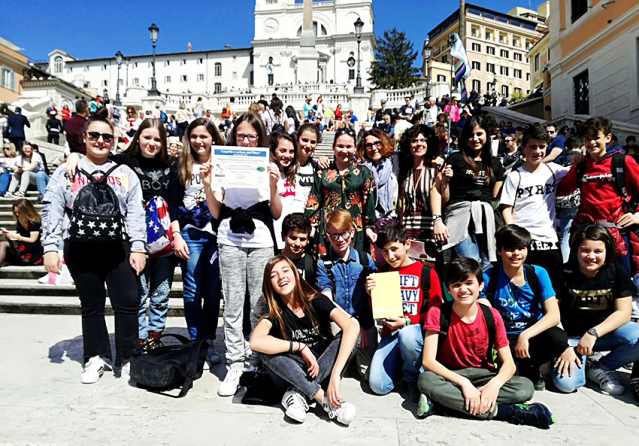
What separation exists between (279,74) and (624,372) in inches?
2653

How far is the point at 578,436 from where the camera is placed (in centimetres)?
301

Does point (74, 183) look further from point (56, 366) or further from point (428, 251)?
point (428, 251)

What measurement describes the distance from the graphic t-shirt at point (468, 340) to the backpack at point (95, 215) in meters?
2.70

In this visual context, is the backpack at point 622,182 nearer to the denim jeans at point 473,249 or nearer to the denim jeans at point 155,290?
the denim jeans at point 473,249

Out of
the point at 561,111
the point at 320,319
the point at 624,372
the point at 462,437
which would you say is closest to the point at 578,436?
the point at 462,437

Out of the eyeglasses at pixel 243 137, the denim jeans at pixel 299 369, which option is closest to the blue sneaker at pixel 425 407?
the denim jeans at pixel 299 369

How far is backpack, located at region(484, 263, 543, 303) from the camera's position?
384 cm

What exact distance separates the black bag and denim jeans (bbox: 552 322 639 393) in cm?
302

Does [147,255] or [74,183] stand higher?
[74,183]

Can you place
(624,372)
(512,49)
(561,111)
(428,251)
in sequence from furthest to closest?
(512,49), (561,111), (428,251), (624,372)

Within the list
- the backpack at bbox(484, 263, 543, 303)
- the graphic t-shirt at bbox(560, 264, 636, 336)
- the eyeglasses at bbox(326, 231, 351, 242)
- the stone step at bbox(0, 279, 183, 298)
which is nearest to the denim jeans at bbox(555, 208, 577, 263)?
the graphic t-shirt at bbox(560, 264, 636, 336)

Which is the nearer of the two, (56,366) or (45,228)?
(45,228)

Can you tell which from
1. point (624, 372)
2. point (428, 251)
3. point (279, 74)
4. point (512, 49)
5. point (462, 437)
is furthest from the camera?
point (512, 49)

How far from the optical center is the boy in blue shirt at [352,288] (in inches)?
158
